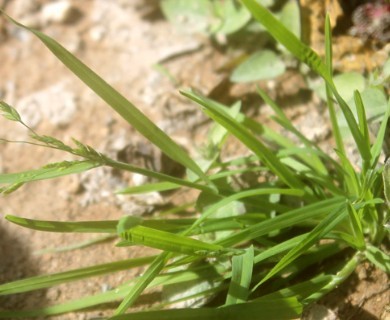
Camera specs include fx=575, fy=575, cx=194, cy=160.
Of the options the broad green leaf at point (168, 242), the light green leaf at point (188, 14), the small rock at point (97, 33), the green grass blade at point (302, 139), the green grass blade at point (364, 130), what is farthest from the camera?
the small rock at point (97, 33)

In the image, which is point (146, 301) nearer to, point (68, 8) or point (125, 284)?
point (125, 284)

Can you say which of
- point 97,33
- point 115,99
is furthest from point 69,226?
point 97,33

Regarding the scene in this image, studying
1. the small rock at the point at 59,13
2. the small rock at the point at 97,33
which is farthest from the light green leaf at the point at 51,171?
the small rock at the point at 59,13

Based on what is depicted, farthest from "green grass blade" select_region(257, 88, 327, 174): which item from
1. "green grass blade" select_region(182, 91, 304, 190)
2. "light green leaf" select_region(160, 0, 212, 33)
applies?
"light green leaf" select_region(160, 0, 212, 33)

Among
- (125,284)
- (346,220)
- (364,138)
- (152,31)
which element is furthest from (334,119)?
(152,31)

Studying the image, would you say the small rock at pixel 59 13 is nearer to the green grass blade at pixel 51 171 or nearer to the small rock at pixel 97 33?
the small rock at pixel 97 33

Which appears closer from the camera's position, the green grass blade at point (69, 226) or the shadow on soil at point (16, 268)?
the green grass blade at point (69, 226)
